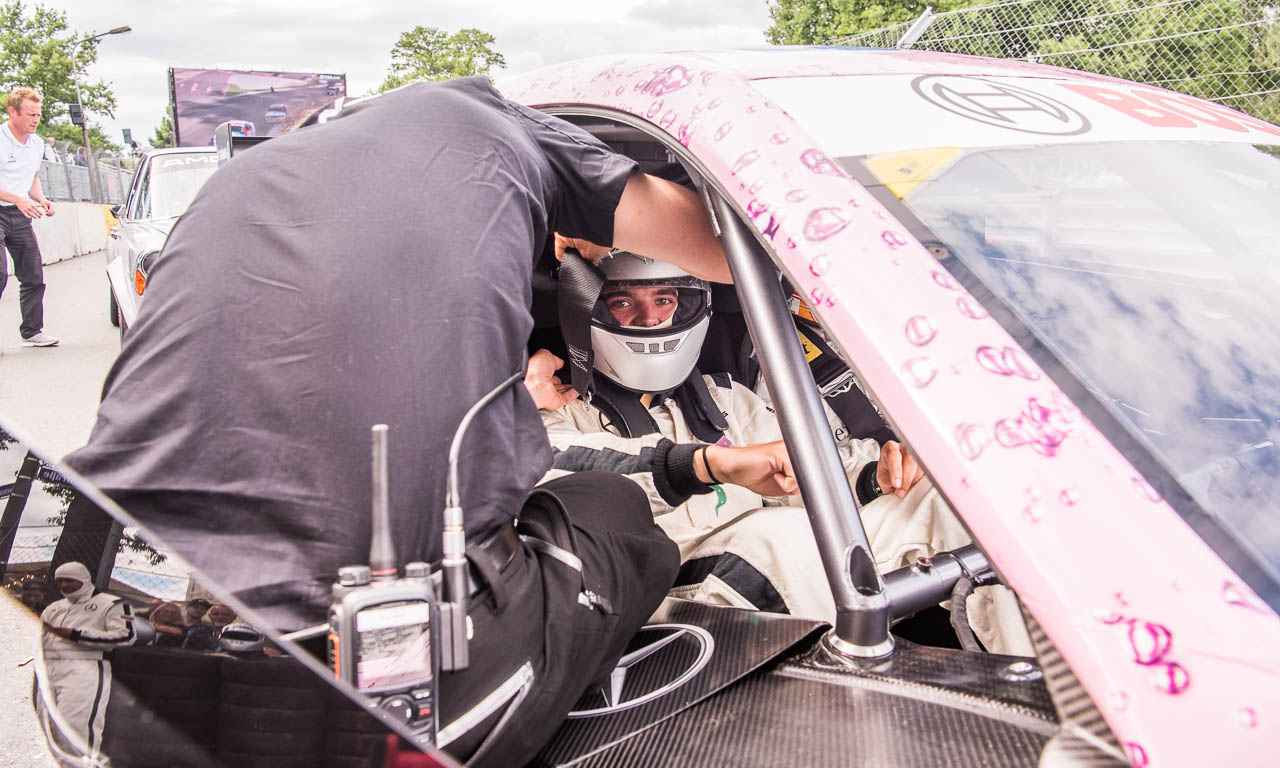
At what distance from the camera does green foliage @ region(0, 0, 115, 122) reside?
105cm

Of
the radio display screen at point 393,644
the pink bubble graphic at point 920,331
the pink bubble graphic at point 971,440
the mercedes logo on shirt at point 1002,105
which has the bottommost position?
the radio display screen at point 393,644

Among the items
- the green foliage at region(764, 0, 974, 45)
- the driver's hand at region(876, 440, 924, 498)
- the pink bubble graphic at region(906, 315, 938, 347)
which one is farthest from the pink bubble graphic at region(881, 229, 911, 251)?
the green foliage at region(764, 0, 974, 45)

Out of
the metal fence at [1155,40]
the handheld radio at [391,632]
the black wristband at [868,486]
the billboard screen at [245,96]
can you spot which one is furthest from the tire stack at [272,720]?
the billboard screen at [245,96]

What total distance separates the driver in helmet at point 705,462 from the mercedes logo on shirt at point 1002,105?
2.32 ft

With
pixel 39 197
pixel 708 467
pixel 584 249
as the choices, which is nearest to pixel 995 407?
pixel 708 467

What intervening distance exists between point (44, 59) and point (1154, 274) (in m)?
1.45

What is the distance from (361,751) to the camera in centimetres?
68

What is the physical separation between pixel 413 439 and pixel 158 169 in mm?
2261

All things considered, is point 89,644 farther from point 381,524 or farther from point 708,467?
point 708,467

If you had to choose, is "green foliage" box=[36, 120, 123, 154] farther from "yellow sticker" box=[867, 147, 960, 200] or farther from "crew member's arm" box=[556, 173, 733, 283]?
"yellow sticker" box=[867, 147, 960, 200]

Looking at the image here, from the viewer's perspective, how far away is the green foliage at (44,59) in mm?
1049

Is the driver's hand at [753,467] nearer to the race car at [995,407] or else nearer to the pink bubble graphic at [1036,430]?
the race car at [995,407]

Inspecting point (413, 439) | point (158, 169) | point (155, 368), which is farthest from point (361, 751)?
point (158, 169)

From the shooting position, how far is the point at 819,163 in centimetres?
114
